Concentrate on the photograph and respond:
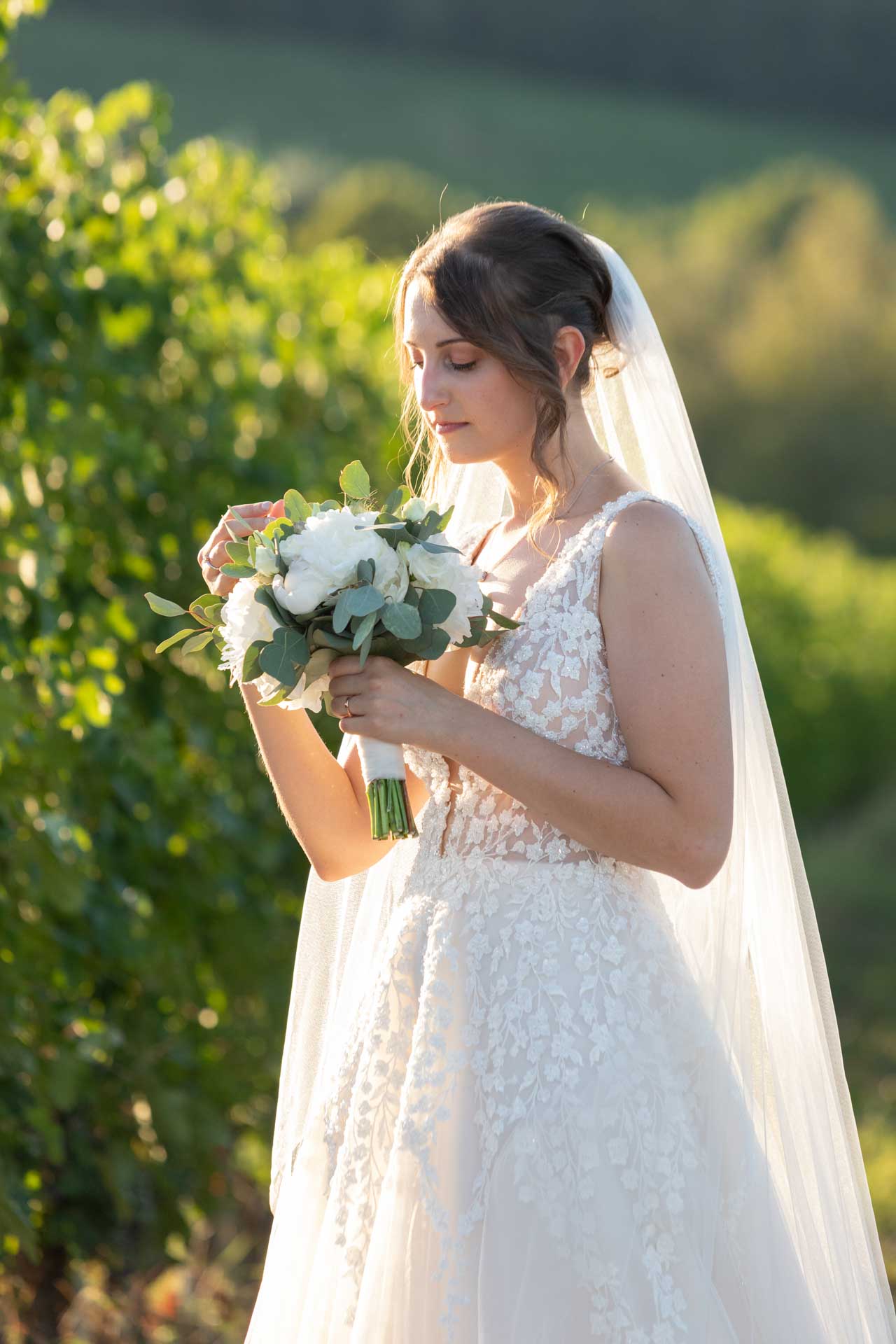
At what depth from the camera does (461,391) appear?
6.72ft

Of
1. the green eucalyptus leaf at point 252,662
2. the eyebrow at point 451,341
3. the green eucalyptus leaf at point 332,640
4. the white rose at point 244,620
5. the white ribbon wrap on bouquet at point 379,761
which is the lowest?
the white ribbon wrap on bouquet at point 379,761

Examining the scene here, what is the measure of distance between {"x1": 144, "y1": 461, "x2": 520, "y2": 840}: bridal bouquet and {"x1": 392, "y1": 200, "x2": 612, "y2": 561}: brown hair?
0.22 m

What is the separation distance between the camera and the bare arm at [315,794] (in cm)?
222

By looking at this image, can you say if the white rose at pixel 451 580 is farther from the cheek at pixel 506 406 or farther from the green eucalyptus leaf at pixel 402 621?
the cheek at pixel 506 406

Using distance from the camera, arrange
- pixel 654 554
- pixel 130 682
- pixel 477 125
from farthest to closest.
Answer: pixel 477 125, pixel 130 682, pixel 654 554

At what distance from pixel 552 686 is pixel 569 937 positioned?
12.9 inches

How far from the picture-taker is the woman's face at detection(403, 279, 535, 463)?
6.69 ft

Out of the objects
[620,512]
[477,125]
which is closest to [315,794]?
[620,512]

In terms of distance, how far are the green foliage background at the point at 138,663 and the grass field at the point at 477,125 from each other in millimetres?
17242

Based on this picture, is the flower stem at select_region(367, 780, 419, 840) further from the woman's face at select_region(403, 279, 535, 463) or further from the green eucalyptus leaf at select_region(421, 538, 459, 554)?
the woman's face at select_region(403, 279, 535, 463)

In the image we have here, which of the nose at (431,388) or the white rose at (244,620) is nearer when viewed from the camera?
the white rose at (244,620)

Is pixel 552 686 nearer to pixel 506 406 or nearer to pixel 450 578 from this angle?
pixel 450 578

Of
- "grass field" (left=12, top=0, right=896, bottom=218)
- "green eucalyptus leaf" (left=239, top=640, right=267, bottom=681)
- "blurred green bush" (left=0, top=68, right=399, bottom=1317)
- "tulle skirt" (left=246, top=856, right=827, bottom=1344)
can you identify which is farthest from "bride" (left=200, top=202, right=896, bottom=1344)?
"grass field" (left=12, top=0, right=896, bottom=218)

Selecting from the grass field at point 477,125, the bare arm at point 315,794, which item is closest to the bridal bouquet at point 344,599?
the bare arm at point 315,794
